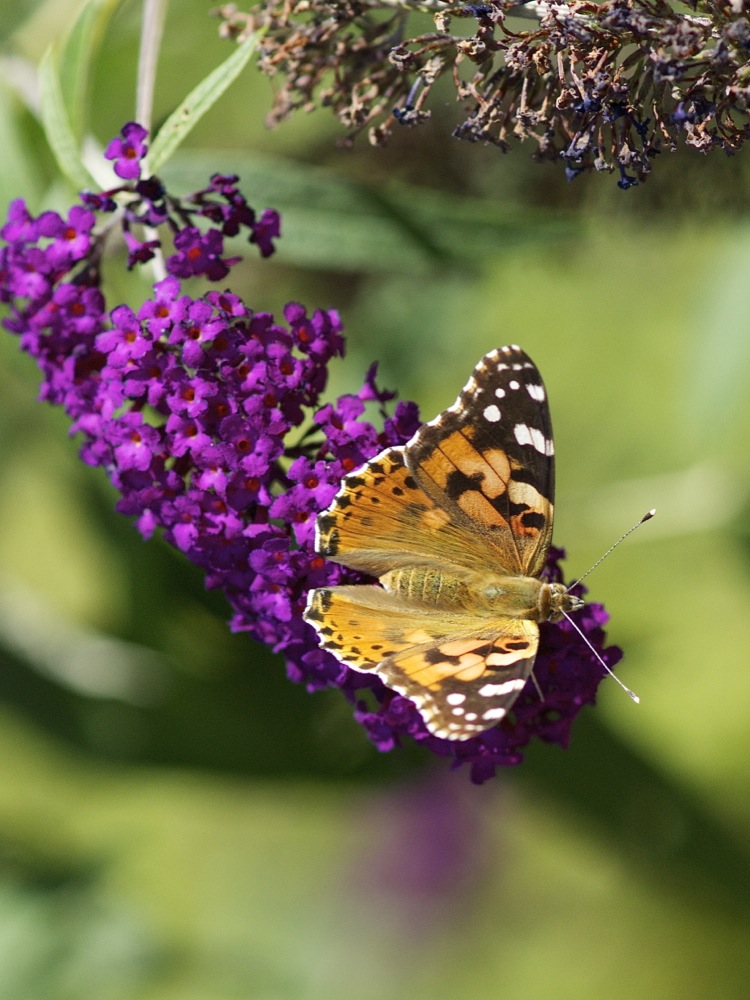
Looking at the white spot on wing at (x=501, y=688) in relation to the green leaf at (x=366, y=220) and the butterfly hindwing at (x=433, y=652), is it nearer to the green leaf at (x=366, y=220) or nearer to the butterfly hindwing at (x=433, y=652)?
the butterfly hindwing at (x=433, y=652)

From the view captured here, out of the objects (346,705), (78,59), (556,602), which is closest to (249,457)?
(556,602)

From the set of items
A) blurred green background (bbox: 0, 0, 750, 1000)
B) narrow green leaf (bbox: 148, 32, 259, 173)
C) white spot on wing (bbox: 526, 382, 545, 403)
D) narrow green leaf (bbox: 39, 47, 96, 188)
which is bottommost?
blurred green background (bbox: 0, 0, 750, 1000)

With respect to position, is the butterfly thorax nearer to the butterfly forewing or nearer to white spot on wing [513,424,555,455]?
the butterfly forewing

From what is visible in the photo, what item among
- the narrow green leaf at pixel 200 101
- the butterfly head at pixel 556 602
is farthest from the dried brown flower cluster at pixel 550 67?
the butterfly head at pixel 556 602

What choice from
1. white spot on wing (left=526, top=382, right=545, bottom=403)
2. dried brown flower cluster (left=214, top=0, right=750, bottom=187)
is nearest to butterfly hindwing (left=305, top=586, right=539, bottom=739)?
white spot on wing (left=526, top=382, right=545, bottom=403)

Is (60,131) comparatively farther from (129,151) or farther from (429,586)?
(429,586)

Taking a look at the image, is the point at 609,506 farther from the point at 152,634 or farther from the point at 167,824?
the point at 167,824

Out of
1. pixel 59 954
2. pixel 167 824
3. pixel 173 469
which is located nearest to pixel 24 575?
pixel 167 824
